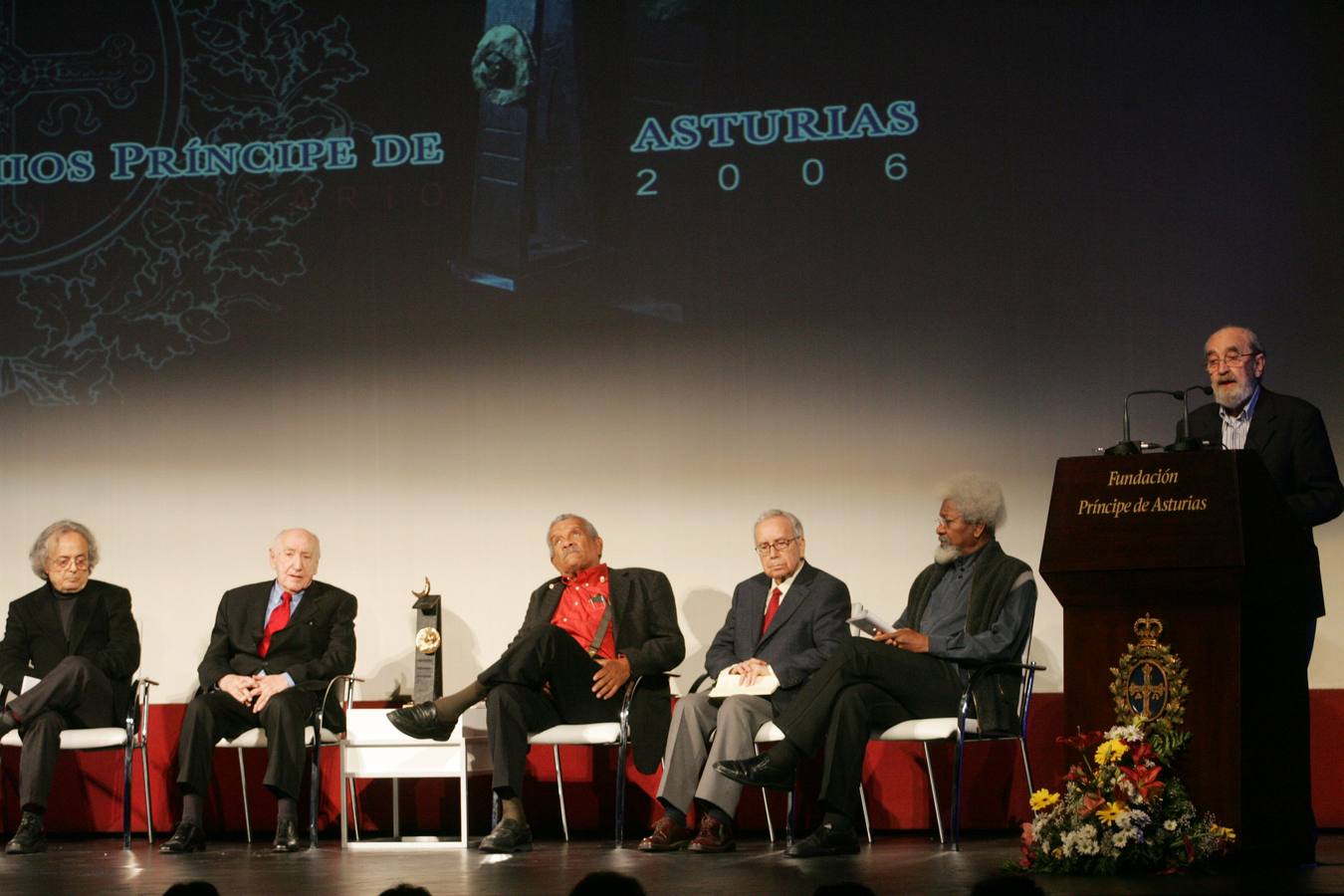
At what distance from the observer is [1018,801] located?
5.60 m

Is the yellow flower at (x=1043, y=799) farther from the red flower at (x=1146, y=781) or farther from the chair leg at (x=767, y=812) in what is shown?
the chair leg at (x=767, y=812)

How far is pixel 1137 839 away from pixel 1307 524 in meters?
1.03

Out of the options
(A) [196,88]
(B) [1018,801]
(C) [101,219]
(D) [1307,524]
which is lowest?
(B) [1018,801]

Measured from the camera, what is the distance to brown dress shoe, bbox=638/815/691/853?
503 cm

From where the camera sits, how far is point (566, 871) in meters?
4.48

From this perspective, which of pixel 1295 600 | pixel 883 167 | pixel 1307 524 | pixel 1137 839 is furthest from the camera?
pixel 883 167

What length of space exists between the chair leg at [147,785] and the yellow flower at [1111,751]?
3.30 m

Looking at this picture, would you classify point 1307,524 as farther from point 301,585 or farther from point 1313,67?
point 301,585

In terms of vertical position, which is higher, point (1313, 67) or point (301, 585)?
point (1313, 67)

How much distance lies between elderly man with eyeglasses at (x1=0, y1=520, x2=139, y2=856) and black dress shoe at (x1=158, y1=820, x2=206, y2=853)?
46 cm

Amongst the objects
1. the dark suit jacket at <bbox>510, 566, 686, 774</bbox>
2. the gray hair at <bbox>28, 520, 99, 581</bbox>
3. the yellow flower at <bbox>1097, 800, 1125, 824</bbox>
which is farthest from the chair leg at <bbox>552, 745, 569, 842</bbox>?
the yellow flower at <bbox>1097, 800, 1125, 824</bbox>

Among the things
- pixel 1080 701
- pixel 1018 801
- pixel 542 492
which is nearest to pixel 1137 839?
pixel 1080 701

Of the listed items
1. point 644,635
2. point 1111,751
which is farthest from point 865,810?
point 1111,751

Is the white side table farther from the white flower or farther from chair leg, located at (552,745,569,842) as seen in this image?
the white flower
